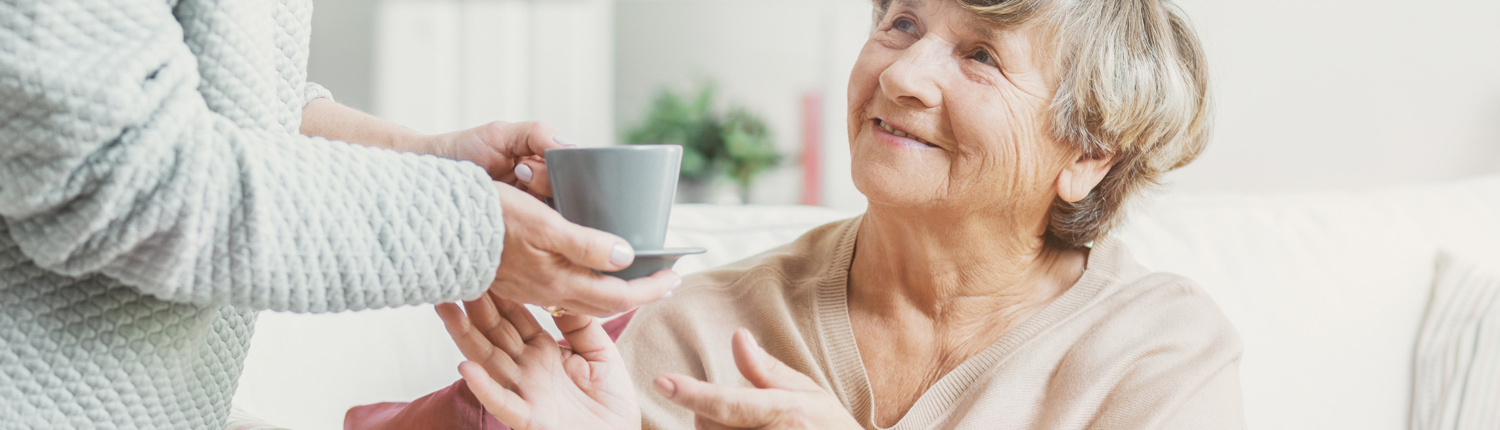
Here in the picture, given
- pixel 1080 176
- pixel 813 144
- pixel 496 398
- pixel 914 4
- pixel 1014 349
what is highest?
pixel 914 4

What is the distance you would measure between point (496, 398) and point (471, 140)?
0.26 metres

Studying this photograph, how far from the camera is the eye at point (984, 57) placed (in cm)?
119

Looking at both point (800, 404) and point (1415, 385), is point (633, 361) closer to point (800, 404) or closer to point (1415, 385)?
point (800, 404)

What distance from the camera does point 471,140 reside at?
0.95 m

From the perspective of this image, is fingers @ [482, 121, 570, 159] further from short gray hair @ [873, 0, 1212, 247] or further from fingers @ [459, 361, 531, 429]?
short gray hair @ [873, 0, 1212, 247]

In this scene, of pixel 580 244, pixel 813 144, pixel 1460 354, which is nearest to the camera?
pixel 580 244

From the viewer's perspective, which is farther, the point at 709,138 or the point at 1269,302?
the point at 709,138

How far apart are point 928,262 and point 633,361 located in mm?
448

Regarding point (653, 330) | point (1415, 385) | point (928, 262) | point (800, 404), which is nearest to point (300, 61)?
point (800, 404)

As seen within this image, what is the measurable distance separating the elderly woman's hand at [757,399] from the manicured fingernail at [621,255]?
6.1 inches

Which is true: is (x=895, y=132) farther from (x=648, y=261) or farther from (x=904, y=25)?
(x=648, y=261)

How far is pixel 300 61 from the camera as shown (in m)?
0.76

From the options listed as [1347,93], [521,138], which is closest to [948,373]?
[521,138]

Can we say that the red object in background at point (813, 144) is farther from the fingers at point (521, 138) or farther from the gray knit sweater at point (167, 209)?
the gray knit sweater at point (167, 209)
